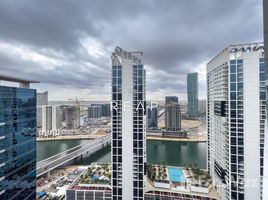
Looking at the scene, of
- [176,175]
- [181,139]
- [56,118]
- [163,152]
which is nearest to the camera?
[176,175]

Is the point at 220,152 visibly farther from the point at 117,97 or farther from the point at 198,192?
the point at 117,97

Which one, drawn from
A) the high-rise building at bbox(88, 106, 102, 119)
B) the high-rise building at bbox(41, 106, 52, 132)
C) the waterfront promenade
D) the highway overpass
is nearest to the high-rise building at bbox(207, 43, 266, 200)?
the highway overpass

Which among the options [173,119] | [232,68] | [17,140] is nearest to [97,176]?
[17,140]

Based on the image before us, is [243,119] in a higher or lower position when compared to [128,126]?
higher

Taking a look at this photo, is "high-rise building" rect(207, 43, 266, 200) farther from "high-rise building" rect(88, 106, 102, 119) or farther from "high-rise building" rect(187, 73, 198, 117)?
"high-rise building" rect(88, 106, 102, 119)

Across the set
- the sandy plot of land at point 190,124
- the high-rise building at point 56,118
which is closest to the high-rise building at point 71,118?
the high-rise building at point 56,118

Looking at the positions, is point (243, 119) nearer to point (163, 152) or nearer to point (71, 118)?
point (163, 152)

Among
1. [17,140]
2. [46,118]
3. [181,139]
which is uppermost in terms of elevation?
[17,140]

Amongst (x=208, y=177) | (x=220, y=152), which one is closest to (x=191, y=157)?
(x=208, y=177)
